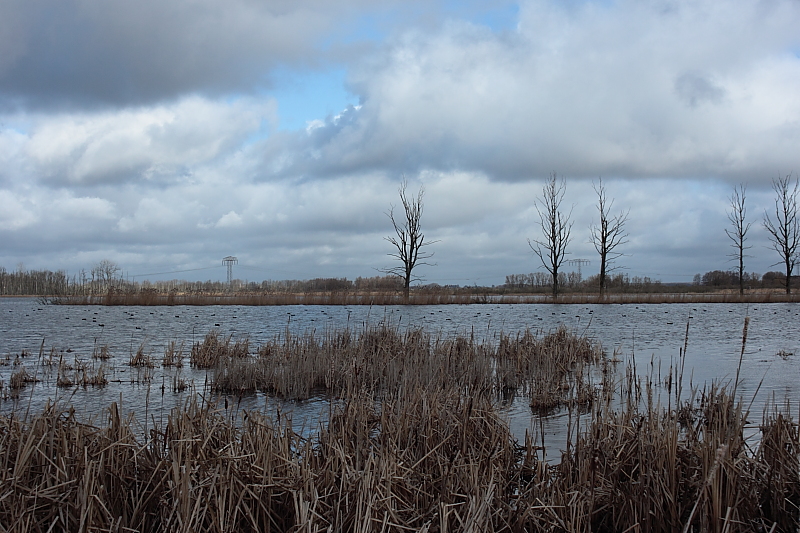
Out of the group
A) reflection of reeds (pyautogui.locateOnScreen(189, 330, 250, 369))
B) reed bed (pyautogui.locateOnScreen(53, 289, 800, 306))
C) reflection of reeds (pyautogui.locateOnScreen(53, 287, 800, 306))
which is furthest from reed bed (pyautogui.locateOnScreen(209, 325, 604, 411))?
reed bed (pyautogui.locateOnScreen(53, 289, 800, 306))

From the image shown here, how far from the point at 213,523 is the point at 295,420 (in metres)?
4.17

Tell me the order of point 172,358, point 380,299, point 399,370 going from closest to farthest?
point 399,370 < point 172,358 < point 380,299

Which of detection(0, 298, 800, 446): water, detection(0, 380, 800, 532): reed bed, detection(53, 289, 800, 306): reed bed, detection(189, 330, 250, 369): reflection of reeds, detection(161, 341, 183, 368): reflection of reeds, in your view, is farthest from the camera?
detection(53, 289, 800, 306): reed bed

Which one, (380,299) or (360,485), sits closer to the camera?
(360,485)

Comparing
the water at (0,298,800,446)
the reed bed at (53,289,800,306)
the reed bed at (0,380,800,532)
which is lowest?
the water at (0,298,800,446)

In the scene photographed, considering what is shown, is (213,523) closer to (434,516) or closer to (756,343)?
(434,516)

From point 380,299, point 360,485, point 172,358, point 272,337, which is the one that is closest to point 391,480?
point 360,485

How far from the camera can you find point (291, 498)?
3.51m

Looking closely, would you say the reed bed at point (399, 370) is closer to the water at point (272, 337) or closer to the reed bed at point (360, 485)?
the water at point (272, 337)

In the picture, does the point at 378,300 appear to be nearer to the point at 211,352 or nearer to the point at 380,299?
the point at 380,299

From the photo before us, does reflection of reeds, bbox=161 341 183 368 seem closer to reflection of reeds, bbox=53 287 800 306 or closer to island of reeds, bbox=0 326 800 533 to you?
island of reeds, bbox=0 326 800 533

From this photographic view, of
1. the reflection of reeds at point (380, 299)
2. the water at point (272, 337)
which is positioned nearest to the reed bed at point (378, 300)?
the reflection of reeds at point (380, 299)

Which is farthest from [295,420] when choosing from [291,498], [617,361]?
[617,361]

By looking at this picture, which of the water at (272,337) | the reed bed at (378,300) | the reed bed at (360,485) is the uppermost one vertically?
the reed bed at (378,300)
